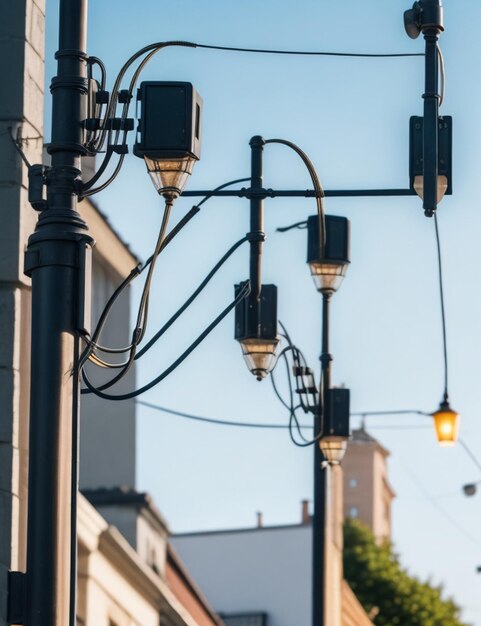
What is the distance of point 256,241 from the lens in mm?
13469

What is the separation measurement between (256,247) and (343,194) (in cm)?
271

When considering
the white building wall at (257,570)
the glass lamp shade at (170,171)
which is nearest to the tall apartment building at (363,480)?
the white building wall at (257,570)

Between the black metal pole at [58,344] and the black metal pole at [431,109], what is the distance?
1.93m

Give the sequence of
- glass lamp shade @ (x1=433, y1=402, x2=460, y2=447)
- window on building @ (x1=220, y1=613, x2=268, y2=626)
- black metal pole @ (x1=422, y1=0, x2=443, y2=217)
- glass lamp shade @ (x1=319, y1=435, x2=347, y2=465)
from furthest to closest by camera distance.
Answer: window on building @ (x1=220, y1=613, x2=268, y2=626) < glass lamp shade @ (x1=433, y1=402, x2=460, y2=447) < glass lamp shade @ (x1=319, y1=435, x2=347, y2=465) < black metal pole @ (x1=422, y1=0, x2=443, y2=217)

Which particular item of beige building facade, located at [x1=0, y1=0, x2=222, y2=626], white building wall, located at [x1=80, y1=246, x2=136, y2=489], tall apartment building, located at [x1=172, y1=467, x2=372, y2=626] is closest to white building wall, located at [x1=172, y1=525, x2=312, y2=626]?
tall apartment building, located at [x1=172, y1=467, x2=372, y2=626]

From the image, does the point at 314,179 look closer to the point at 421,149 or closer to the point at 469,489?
the point at 421,149

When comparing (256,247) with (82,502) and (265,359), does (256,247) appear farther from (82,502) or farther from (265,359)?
(82,502)

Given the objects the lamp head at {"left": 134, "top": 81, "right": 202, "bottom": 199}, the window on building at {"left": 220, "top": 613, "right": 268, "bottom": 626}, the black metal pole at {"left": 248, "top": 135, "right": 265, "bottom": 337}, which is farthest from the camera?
the window on building at {"left": 220, "top": 613, "right": 268, "bottom": 626}

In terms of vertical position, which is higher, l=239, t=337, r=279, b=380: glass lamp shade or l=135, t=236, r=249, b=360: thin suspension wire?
l=239, t=337, r=279, b=380: glass lamp shade

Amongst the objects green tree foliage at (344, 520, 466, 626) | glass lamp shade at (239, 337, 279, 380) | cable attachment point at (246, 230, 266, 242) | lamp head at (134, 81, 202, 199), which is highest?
green tree foliage at (344, 520, 466, 626)

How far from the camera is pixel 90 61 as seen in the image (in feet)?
31.3

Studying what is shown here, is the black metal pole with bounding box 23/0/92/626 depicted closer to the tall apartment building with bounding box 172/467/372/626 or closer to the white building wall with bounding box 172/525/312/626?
the tall apartment building with bounding box 172/467/372/626

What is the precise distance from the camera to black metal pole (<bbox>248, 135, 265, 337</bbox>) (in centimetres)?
1323

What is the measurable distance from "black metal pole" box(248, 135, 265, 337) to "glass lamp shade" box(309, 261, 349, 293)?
1.56 metres
